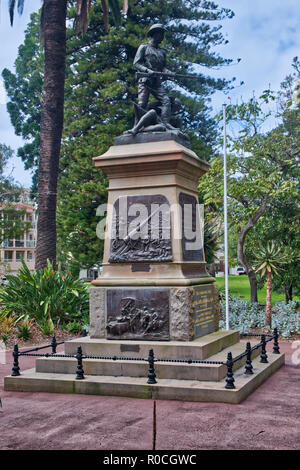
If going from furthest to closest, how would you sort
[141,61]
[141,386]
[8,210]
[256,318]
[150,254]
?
[8,210] → [256,318] → [141,61] → [150,254] → [141,386]

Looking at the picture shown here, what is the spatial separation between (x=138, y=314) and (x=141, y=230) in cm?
150

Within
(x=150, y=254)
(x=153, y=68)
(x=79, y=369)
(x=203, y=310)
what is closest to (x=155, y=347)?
(x=79, y=369)

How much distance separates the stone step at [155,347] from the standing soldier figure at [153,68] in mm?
4228

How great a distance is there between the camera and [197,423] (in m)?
6.75

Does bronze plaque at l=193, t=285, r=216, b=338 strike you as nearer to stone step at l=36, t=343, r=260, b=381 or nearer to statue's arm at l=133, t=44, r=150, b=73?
stone step at l=36, t=343, r=260, b=381

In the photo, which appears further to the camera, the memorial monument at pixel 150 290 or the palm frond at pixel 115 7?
the palm frond at pixel 115 7

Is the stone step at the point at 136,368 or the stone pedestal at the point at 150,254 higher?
the stone pedestal at the point at 150,254

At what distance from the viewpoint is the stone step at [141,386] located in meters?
7.79

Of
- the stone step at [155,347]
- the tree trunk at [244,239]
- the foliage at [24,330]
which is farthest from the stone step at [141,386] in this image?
the tree trunk at [244,239]

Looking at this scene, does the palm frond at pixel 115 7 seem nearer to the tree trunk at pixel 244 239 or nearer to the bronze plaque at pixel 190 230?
the tree trunk at pixel 244 239

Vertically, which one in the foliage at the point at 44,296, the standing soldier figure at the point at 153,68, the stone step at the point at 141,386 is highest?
the standing soldier figure at the point at 153,68

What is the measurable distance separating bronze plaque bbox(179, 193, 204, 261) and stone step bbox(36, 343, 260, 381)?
1.89m

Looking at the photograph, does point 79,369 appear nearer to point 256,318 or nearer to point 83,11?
point 256,318

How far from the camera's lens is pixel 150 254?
9641 millimetres
